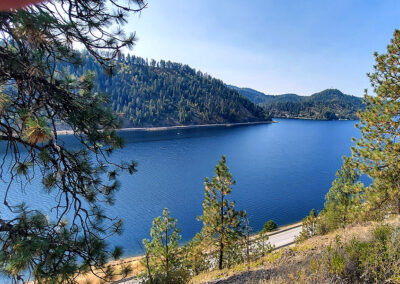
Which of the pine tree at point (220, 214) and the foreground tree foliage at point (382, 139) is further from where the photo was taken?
the pine tree at point (220, 214)

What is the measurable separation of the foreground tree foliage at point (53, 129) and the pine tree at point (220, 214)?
8.10 meters

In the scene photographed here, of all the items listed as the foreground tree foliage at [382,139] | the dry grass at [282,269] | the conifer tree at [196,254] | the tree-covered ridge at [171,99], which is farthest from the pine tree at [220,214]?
the tree-covered ridge at [171,99]

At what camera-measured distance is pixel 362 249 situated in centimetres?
431

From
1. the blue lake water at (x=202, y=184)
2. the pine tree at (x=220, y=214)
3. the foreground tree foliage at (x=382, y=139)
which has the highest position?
the foreground tree foliage at (x=382, y=139)

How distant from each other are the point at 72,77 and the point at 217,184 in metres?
9.10

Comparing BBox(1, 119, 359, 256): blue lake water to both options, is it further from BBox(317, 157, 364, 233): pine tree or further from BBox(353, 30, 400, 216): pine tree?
BBox(353, 30, 400, 216): pine tree

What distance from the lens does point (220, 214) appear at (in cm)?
1170

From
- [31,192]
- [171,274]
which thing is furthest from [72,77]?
[31,192]

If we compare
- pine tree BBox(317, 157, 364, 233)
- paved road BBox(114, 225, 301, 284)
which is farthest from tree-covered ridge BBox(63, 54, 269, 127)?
pine tree BBox(317, 157, 364, 233)

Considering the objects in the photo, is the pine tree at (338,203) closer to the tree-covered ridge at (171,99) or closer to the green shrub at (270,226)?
the green shrub at (270,226)

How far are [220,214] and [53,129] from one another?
33.6 feet

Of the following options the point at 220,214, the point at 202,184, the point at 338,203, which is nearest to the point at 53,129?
the point at 220,214

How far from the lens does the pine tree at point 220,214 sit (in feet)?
37.3

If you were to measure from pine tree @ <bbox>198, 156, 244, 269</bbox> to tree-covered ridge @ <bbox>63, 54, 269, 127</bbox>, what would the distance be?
8836 centimetres
